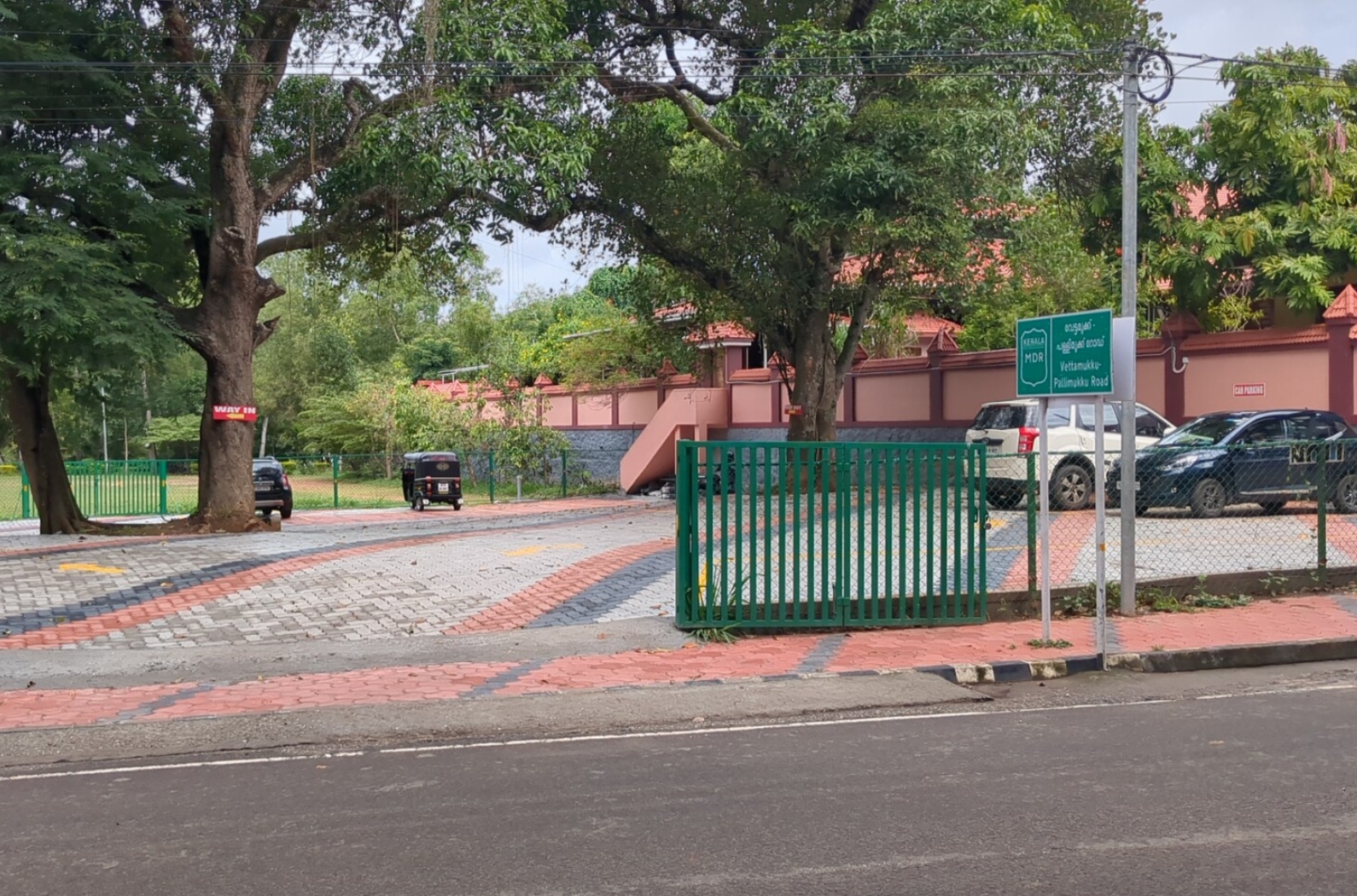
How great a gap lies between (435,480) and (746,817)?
2570 centimetres

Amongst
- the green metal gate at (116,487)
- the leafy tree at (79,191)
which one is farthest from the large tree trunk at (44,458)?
the green metal gate at (116,487)

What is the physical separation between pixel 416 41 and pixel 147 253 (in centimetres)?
646

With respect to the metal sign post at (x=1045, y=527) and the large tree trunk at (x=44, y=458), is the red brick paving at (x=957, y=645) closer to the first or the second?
the metal sign post at (x=1045, y=527)

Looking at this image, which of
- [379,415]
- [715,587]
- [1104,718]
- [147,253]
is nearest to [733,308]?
[147,253]

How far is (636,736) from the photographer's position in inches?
286

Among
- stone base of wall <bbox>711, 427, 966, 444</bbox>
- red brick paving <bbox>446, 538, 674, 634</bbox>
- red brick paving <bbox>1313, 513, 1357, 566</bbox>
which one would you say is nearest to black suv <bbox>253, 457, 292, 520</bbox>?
stone base of wall <bbox>711, 427, 966, 444</bbox>

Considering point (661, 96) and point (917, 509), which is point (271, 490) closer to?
point (661, 96)

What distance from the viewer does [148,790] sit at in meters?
6.16

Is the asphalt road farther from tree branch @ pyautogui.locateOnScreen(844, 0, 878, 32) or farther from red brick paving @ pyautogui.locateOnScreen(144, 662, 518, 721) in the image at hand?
tree branch @ pyautogui.locateOnScreen(844, 0, 878, 32)

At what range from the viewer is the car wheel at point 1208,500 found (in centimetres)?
1345

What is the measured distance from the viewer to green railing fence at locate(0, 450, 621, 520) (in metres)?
28.7

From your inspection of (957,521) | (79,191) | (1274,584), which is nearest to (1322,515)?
(1274,584)

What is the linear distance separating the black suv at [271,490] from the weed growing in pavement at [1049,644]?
2108 centimetres

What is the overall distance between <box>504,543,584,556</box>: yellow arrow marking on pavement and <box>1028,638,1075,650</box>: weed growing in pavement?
7.03 m
